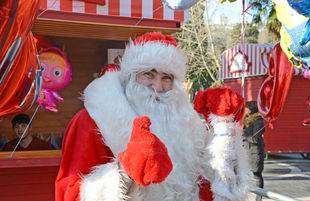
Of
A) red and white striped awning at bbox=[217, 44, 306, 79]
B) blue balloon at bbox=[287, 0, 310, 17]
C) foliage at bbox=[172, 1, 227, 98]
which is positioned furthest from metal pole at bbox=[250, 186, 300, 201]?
foliage at bbox=[172, 1, 227, 98]

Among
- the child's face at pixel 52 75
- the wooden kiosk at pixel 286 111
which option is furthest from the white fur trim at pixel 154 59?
the wooden kiosk at pixel 286 111

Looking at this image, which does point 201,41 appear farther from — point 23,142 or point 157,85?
point 157,85

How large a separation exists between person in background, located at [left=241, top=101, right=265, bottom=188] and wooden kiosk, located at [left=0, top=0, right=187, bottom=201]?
213cm

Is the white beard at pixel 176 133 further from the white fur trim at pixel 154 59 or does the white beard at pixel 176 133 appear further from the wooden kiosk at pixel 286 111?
the wooden kiosk at pixel 286 111

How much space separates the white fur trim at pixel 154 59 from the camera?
1.76 meters

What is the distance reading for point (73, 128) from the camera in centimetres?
158

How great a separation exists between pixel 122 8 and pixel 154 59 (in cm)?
240

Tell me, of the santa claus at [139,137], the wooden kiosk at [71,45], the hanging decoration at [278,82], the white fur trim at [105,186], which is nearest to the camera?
the santa claus at [139,137]

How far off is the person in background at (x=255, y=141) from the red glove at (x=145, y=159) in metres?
3.71

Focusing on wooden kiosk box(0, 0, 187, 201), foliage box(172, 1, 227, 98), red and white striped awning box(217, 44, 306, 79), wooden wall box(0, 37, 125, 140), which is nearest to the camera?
wooden kiosk box(0, 0, 187, 201)

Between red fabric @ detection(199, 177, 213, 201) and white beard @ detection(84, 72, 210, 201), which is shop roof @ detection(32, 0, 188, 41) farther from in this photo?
red fabric @ detection(199, 177, 213, 201)

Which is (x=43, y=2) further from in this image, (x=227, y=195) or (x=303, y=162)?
(x=303, y=162)

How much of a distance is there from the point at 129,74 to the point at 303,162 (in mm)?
8238

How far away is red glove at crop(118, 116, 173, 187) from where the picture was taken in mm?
1138
